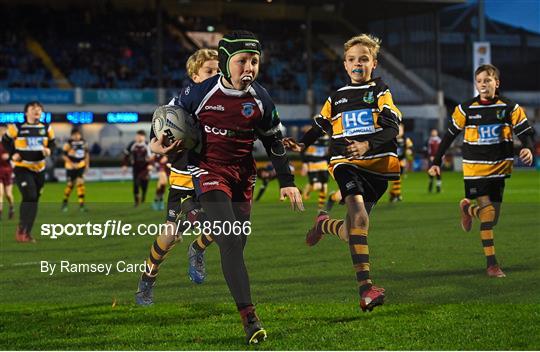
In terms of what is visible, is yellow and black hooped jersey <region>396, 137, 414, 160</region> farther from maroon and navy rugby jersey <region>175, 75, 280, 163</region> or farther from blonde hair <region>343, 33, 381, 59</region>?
maroon and navy rugby jersey <region>175, 75, 280, 163</region>

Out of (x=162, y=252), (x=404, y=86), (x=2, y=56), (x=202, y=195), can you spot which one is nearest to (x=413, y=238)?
(x=162, y=252)

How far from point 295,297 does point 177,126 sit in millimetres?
2772

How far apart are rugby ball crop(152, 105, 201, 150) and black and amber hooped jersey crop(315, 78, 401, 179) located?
208 centimetres

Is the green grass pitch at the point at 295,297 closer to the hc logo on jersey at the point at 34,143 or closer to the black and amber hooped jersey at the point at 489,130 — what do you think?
the black and amber hooped jersey at the point at 489,130

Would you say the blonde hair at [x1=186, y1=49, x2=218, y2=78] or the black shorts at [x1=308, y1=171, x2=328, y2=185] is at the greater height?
the blonde hair at [x1=186, y1=49, x2=218, y2=78]

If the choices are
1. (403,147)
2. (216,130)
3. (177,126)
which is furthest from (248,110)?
(403,147)

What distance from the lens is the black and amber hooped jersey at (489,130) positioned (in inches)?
384

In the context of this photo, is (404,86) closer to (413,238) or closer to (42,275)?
(413,238)

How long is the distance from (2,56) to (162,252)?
3944cm

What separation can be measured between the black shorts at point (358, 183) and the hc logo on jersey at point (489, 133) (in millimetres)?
1983

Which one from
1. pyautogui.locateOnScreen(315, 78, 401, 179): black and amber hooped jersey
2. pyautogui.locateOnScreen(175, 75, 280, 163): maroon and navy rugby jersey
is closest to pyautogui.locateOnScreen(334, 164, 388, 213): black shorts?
pyautogui.locateOnScreen(315, 78, 401, 179): black and amber hooped jersey

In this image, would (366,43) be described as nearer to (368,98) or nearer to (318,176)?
(368,98)

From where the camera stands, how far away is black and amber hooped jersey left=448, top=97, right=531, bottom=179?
9.77 m

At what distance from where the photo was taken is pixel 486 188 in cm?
1002
